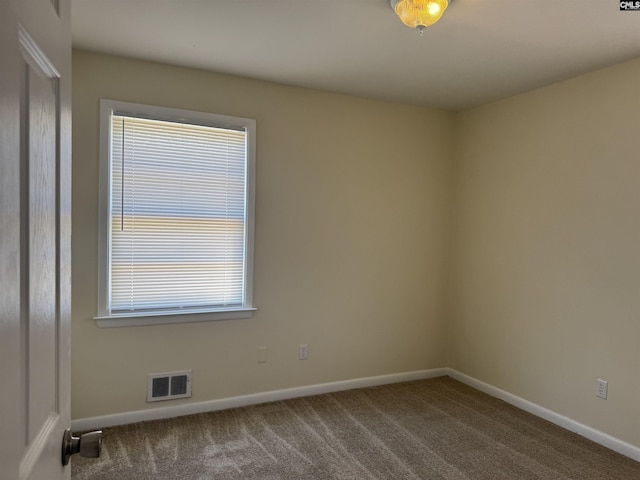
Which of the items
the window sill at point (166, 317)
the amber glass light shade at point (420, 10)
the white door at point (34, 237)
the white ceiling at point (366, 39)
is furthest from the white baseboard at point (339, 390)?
the amber glass light shade at point (420, 10)

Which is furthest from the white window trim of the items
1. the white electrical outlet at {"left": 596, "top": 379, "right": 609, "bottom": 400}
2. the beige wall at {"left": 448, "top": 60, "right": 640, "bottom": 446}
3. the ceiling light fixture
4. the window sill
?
the white electrical outlet at {"left": 596, "top": 379, "right": 609, "bottom": 400}

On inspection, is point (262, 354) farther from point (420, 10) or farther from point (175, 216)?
point (420, 10)

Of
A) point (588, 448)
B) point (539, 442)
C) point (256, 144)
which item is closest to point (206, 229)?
point (256, 144)

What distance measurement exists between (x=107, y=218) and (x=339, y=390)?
7.32 ft

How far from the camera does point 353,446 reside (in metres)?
2.68

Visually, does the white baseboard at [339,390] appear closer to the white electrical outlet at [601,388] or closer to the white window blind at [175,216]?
the white electrical outlet at [601,388]

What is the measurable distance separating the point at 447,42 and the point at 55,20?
2.18m

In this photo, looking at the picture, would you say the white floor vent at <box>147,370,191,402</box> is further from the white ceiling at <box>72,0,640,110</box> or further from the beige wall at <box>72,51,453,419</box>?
the white ceiling at <box>72,0,640,110</box>

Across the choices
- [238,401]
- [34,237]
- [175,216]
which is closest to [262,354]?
[238,401]

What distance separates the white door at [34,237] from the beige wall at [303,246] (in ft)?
6.72

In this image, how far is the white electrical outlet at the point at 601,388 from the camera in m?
2.78

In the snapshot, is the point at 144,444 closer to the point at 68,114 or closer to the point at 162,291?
the point at 162,291

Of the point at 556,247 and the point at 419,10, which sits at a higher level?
the point at 419,10

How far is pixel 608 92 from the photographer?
2.77 metres
